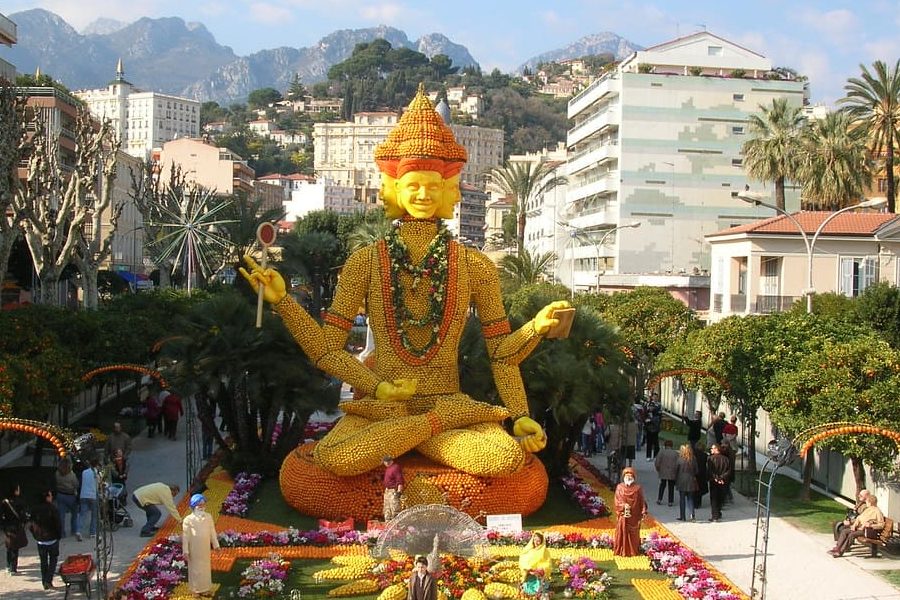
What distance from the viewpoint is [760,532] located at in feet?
57.1

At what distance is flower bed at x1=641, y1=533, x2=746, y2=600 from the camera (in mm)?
13602

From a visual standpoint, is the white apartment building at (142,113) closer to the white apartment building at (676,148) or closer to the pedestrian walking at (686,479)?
the white apartment building at (676,148)

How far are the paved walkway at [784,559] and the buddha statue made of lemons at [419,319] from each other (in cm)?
317

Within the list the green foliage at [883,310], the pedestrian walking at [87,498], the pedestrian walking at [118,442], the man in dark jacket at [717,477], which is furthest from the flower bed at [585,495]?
the green foliage at [883,310]

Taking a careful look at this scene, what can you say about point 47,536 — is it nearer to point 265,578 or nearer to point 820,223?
point 265,578

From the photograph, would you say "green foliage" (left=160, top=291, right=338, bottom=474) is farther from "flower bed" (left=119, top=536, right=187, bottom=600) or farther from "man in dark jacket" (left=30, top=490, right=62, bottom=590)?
"man in dark jacket" (left=30, top=490, right=62, bottom=590)

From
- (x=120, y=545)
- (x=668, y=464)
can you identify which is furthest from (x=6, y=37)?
(x=668, y=464)

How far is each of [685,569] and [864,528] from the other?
3120mm

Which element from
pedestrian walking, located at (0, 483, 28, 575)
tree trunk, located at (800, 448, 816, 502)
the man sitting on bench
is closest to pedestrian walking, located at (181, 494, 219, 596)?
pedestrian walking, located at (0, 483, 28, 575)

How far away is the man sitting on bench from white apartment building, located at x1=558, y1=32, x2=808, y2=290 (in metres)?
40.9

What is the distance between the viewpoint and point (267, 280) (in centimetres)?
1650

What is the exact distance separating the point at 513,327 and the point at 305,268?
35088 mm

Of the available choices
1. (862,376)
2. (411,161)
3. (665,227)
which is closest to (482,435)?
(411,161)

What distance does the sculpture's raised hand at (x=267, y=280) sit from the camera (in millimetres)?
16453
